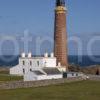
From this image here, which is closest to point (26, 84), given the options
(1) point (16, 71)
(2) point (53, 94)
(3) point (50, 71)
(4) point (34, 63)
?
(2) point (53, 94)

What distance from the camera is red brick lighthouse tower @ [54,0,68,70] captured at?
75.1 metres

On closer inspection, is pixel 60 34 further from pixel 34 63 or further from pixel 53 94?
pixel 53 94

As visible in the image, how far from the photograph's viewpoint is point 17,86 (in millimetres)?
46188

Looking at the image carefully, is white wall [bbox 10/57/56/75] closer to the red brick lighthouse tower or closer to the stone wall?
the red brick lighthouse tower

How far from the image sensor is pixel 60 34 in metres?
75.1

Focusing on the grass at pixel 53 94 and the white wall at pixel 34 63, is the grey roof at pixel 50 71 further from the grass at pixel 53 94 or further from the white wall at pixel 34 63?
the grass at pixel 53 94

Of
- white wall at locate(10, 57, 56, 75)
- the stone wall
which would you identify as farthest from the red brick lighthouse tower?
the stone wall

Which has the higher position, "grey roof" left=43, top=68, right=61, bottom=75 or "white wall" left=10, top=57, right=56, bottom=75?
"white wall" left=10, top=57, right=56, bottom=75

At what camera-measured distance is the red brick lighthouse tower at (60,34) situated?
246ft

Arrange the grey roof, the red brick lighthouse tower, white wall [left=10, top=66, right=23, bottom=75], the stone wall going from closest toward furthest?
the stone wall → the grey roof → white wall [left=10, top=66, right=23, bottom=75] → the red brick lighthouse tower

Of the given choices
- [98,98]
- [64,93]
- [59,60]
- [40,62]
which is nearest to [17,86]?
[64,93]

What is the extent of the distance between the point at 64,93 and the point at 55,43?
3415 centimetres

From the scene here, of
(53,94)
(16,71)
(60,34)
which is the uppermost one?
(60,34)

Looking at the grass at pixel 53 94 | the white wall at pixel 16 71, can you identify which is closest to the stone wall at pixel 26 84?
the grass at pixel 53 94
